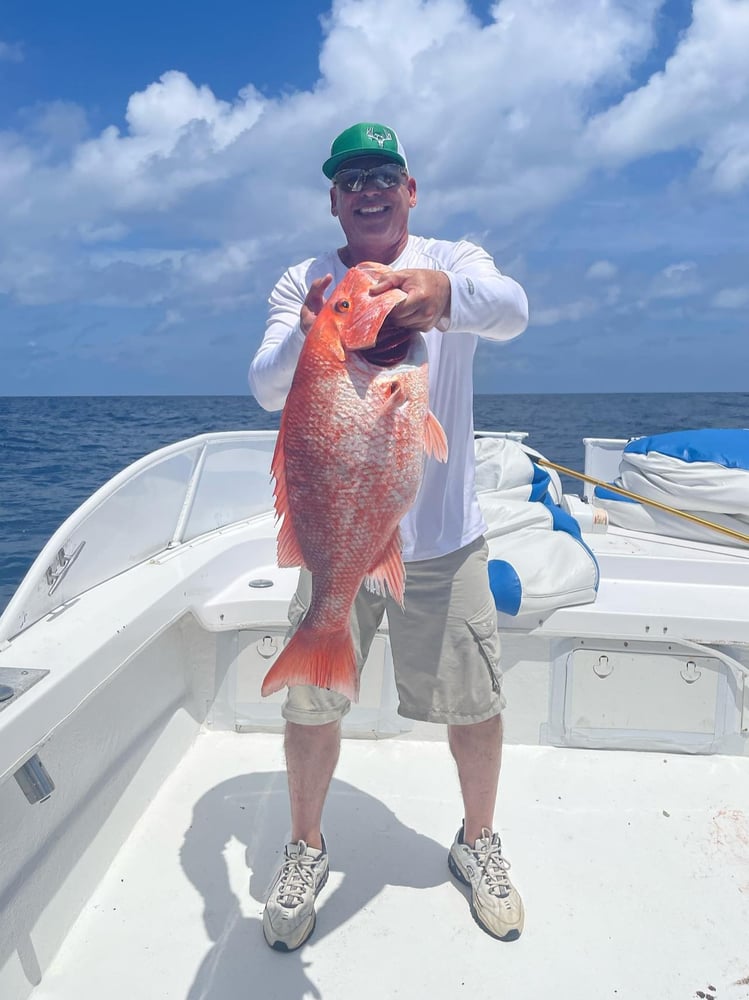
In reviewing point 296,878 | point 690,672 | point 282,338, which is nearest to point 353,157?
point 282,338

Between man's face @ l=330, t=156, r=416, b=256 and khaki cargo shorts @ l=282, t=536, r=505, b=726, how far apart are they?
3.17 ft

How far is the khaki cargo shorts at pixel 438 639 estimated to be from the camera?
2.38 m

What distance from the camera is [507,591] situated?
10.5ft

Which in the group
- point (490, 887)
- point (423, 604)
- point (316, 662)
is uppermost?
point (316, 662)

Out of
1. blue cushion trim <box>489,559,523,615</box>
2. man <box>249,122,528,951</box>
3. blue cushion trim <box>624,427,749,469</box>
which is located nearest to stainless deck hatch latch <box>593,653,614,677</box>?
blue cushion trim <box>489,559,523,615</box>

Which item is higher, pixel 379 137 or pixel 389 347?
pixel 379 137

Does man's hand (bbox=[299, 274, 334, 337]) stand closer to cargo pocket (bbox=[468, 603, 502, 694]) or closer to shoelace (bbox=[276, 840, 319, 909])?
cargo pocket (bbox=[468, 603, 502, 694])

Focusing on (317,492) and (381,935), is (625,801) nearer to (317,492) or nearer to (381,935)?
(381,935)

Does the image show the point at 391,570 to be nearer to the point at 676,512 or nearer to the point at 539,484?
the point at 539,484

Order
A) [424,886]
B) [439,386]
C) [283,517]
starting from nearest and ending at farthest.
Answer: [283,517], [439,386], [424,886]

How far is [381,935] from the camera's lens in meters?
2.42

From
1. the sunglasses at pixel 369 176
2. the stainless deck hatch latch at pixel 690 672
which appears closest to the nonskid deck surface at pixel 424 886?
the stainless deck hatch latch at pixel 690 672

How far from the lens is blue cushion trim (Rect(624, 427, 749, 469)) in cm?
491

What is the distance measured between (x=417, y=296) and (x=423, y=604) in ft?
3.51
